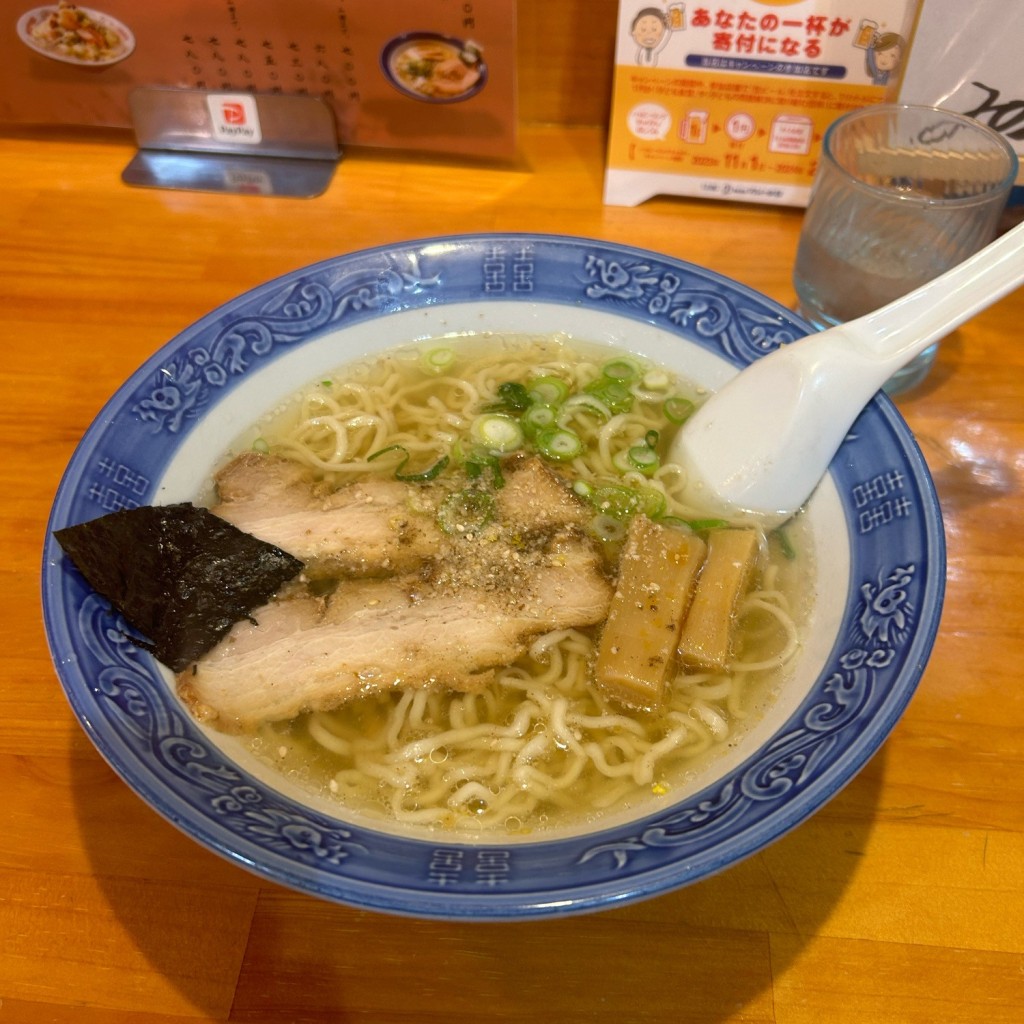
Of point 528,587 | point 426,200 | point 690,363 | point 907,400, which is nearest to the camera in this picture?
point 528,587

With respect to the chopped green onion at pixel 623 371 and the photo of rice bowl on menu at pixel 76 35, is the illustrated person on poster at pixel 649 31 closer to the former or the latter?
the chopped green onion at pixel 623 371

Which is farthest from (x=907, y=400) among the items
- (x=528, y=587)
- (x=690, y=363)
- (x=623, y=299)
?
(x=528, y=587)

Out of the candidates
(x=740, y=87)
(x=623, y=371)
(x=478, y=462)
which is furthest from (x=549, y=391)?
(x=740, y=87)

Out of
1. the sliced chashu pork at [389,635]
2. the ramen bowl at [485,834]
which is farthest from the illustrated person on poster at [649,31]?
the sliced chashu pork at [389,635]

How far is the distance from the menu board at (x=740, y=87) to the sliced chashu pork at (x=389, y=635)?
1.48 meters

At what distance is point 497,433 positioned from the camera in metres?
2.01

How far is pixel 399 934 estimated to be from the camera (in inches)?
50.9

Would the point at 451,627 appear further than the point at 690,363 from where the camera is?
No

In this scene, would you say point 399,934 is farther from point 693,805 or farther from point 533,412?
point 533,412

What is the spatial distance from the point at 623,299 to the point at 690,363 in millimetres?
230

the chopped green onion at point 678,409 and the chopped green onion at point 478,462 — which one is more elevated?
the chopped green onion at point 678,409

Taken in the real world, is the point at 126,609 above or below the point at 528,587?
above

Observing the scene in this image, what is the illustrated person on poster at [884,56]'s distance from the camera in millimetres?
2146

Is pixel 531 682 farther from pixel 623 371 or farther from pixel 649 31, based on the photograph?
pixel 649 31
